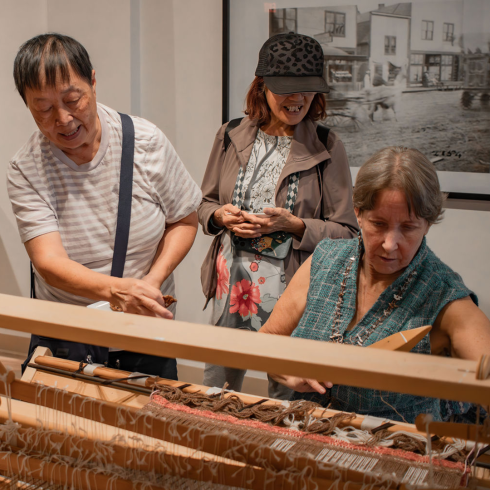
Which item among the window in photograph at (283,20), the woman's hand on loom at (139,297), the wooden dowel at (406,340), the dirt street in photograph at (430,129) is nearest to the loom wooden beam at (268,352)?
the wooden dowel at (406,340)

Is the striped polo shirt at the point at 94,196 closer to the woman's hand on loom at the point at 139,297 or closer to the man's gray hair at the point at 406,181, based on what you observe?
the woman's hand on loom at the point at 139,297

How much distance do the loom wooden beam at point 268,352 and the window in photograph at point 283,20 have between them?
2.37 metres

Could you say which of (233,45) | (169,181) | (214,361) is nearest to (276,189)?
(169,181)

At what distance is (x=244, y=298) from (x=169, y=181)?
0.64 m

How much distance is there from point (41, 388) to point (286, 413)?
19.0 inches

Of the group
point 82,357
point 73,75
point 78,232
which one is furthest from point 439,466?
point 73,75

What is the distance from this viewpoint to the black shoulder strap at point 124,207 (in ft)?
5.02


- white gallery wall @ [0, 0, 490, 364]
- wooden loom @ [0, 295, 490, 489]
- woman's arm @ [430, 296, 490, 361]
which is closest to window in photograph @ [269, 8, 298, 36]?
white gallery wall @ [0, 0, 490, 364]

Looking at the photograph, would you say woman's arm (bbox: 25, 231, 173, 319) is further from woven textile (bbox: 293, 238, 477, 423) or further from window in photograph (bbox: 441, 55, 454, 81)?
window in photograph (bbox: 441, 55, 454, 81)

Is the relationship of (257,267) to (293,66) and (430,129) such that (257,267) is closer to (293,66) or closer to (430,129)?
(293,66)

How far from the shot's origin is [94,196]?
1.52m

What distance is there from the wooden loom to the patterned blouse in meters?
1.08

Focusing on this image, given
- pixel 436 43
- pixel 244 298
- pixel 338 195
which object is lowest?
pixel 244 298

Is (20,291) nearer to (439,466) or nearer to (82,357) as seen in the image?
(82,357)
